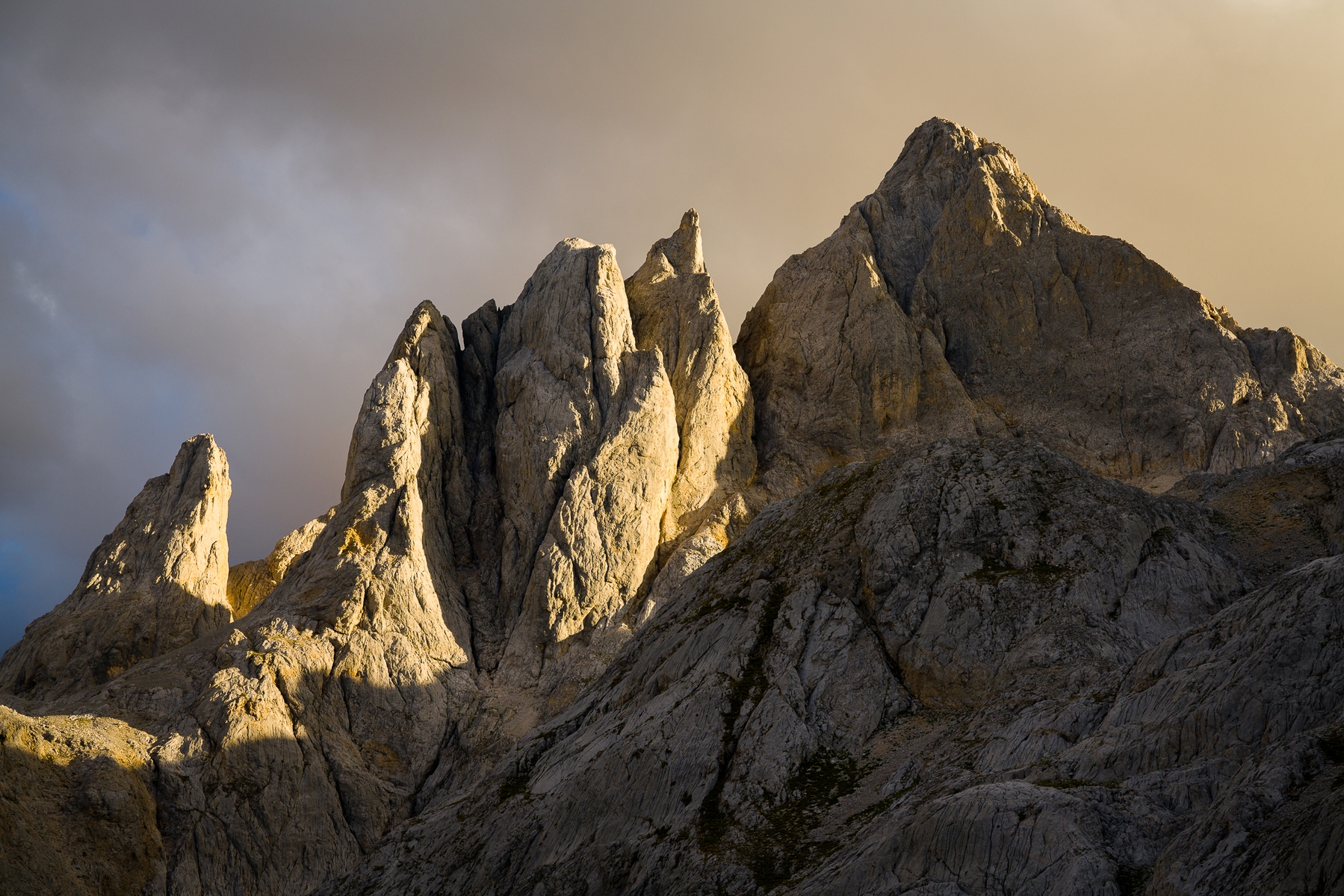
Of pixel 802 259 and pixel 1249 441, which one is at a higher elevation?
pixel 802 259

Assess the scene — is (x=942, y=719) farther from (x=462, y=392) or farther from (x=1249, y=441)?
(x=462, y=392)

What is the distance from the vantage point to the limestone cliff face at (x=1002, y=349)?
82.4 metres

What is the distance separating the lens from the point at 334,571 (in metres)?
74.1

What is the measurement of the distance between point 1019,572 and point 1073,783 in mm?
15700

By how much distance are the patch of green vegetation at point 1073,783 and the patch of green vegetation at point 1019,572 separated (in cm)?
1434

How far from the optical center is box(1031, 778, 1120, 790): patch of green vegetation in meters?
26.9

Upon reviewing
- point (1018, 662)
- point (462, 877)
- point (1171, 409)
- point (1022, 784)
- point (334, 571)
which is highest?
point (334, 571)

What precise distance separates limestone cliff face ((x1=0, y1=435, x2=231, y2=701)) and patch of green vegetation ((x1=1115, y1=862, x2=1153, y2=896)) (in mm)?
66387

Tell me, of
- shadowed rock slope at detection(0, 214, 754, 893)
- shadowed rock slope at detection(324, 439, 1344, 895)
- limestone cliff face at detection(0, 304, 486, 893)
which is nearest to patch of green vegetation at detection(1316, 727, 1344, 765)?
shadowed rock slope at detection(324, 439, 1344, 895)

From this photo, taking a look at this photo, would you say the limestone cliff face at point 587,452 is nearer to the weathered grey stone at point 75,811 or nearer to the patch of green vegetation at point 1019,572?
the weathered grey stone at point 75,811

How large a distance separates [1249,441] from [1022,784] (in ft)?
200

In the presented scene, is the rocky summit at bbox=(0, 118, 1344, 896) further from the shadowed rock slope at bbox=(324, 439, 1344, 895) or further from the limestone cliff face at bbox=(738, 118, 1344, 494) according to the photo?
the limestone cliff face at bbox=(738, 118, 1344, 494)

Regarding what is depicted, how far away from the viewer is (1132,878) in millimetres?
23312

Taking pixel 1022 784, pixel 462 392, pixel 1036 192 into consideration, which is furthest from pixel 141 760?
pixel 1036 192
